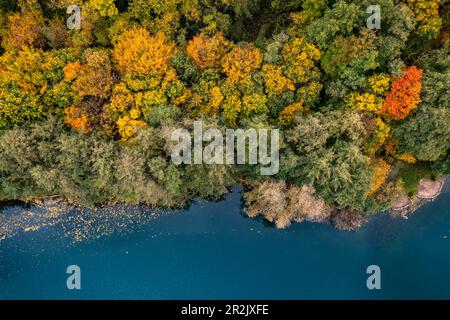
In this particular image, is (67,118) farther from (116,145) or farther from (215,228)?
(215,228)

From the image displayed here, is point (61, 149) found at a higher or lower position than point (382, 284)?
higher

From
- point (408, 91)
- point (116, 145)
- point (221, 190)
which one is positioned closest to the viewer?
point (408, 91)

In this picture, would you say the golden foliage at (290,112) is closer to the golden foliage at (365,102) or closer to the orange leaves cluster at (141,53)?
the golden foliage at (365,102)

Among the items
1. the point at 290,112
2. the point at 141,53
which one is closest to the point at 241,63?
the point at 290,112

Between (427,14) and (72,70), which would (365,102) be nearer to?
(427,14)

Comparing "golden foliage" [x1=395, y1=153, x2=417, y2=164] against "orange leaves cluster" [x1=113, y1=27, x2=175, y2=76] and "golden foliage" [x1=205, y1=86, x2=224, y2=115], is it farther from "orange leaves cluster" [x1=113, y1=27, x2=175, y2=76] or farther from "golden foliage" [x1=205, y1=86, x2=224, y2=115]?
"orange leaves cluster" [x1=113, y1=27, x2=175, y2=76]

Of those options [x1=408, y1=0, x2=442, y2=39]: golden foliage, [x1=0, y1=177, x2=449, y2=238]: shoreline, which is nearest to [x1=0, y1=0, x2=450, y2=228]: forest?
[x1=408, y1=0, x2=442, y2=39]: golden foliage
